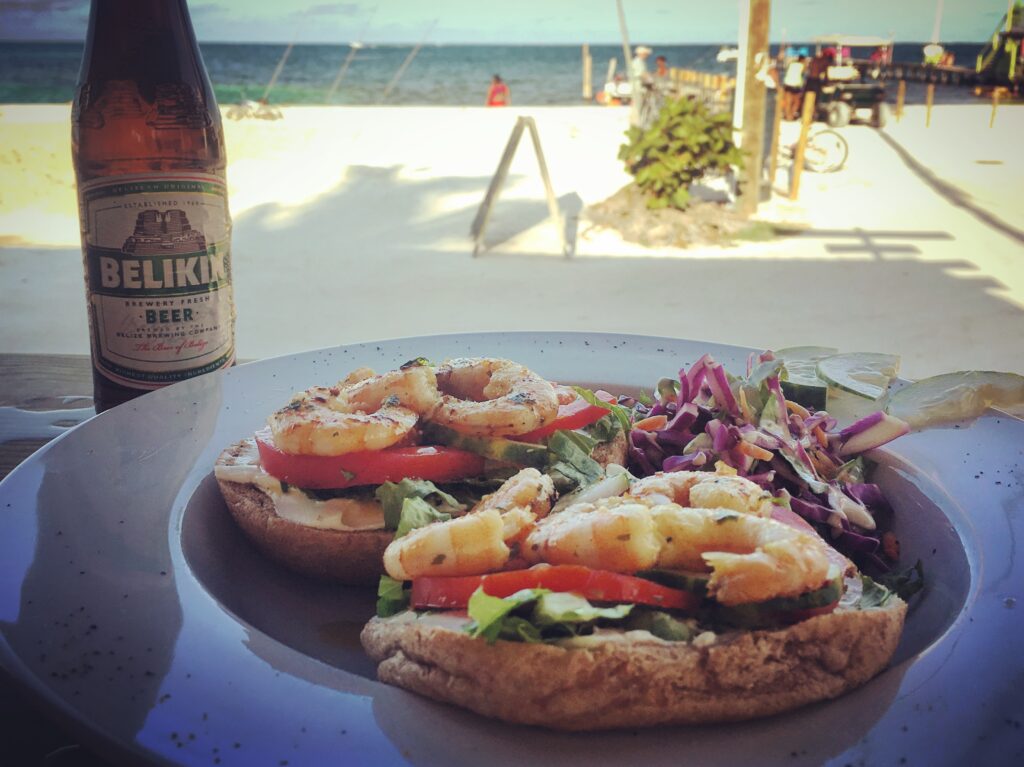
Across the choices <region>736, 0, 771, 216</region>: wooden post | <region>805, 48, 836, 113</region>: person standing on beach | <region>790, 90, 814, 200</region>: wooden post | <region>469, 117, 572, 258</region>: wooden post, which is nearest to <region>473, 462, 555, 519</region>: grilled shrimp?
<region>469, 117, 572, 258</region>: wooden post

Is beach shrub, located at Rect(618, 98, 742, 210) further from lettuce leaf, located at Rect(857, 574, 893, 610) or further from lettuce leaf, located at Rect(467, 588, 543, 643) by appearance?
lettuce leaf, located at Rect(467, 588, 543, 643)

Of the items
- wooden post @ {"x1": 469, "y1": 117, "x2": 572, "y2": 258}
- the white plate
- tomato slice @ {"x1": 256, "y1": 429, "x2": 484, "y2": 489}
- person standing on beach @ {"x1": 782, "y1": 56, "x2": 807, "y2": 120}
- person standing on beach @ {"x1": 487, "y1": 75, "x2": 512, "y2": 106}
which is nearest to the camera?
the white plate

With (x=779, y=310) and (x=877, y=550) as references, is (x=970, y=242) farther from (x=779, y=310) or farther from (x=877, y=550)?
(x=877, y=550)

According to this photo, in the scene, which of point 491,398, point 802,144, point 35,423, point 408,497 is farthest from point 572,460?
point 802,144

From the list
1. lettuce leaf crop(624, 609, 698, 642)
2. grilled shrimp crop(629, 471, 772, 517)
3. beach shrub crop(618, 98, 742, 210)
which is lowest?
beach shrub crop(618, 98, 742, 210)

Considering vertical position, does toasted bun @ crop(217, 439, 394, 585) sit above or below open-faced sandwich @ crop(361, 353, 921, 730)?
below

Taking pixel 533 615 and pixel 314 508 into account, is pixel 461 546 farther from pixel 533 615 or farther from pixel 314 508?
pixel 314 508

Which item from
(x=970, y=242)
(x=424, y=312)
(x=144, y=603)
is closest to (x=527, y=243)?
(x=424, y=312)

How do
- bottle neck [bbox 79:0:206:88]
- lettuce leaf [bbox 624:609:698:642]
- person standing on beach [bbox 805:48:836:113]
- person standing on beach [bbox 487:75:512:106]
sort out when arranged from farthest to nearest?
person standing on beach [bbox 487:75:512:106] → person standing on beach [bbox 805:48:836:113] → bottle neck [bbox 79:0:206:88] → lettuce leaf [bbox 624:609:698:642]
